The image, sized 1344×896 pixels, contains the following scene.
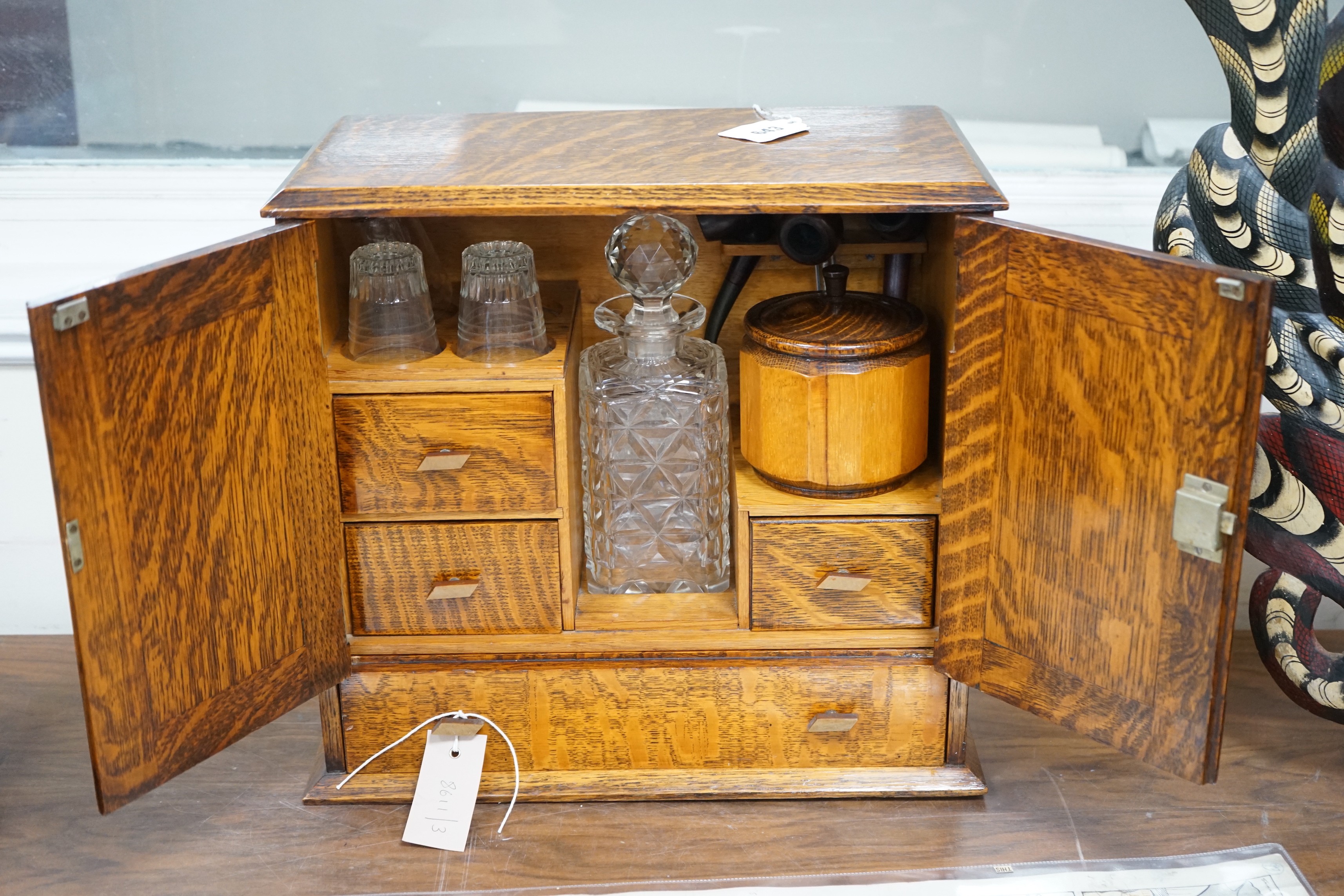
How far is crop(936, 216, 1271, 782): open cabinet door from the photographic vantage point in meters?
1.05

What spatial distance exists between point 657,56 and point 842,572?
0.81 metres

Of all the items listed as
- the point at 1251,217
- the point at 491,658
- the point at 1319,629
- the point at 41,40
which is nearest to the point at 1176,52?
the point at 1251,217

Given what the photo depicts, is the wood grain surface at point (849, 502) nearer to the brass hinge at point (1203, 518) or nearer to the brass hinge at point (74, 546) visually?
the brass hinge at point (1203, 518)

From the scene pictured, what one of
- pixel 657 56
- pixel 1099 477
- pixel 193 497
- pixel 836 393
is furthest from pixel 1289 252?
pixel 193 497

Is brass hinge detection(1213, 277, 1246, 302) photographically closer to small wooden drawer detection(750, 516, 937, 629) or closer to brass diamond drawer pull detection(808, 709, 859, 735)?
small wooden drawer detection(750, 516, 937, 629)

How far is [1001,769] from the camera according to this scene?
1450 mm

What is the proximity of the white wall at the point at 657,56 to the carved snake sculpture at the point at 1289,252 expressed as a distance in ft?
1.19

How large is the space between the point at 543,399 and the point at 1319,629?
3.78 feet

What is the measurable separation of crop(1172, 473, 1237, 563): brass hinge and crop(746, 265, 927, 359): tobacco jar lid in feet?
1.06

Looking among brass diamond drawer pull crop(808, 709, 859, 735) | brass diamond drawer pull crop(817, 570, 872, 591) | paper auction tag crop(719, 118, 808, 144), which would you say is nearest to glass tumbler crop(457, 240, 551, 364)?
paper auction tag crop(719, 118, 808, 144)

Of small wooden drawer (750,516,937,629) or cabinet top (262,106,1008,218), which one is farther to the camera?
small wooden drawer (750,516,937,629)

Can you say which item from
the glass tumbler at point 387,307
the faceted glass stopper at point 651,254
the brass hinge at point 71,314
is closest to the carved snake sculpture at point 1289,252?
the faceted glass stopper at point 651,254

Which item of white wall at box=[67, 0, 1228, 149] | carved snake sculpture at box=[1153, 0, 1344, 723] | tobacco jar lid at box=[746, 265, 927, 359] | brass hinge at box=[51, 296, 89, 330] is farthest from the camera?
white wall at box=[67, 0, 1228, 149]

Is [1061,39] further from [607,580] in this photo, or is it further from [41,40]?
[41,40]
